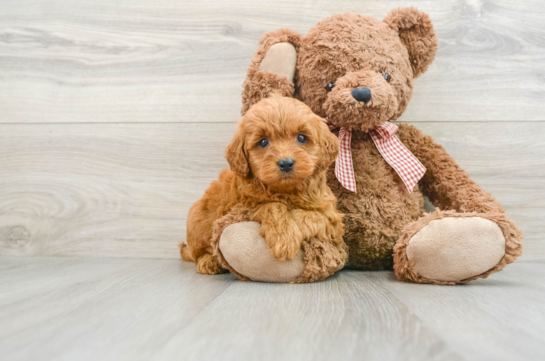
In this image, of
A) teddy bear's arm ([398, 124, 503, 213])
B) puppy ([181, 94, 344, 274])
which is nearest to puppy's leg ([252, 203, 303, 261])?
puppy ([181, 94, 344, 274])

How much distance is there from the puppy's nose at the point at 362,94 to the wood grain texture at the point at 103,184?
0.37 metres

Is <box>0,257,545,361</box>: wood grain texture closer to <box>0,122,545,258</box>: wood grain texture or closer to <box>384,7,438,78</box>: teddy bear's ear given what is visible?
<box>0,122,545,258</box>: wood grain texture

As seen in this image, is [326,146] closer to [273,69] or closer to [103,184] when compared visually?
[273,69]

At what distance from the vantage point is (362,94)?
32.2 inches

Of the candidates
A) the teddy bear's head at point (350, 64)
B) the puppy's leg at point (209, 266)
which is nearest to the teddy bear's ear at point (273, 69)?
the teddy bear's head at point (350, 64)

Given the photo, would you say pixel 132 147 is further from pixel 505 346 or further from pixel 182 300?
pixel 505 346

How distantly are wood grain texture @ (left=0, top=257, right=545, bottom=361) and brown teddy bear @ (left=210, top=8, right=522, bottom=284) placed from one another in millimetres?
68

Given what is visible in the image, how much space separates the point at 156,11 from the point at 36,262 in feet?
2.55

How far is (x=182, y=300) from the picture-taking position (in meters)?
0.69

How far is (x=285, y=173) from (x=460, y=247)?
1.13 feet

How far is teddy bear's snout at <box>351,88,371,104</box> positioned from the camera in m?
0.82

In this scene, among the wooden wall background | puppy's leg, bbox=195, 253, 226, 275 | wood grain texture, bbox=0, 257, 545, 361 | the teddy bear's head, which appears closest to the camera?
wood grain texture, bbox=0, 257, 545, 361

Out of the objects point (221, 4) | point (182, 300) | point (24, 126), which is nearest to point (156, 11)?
point (221, 4)

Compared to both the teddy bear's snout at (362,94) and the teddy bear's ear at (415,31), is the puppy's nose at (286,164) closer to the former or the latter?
the teddy bear's snout at (362,94)
